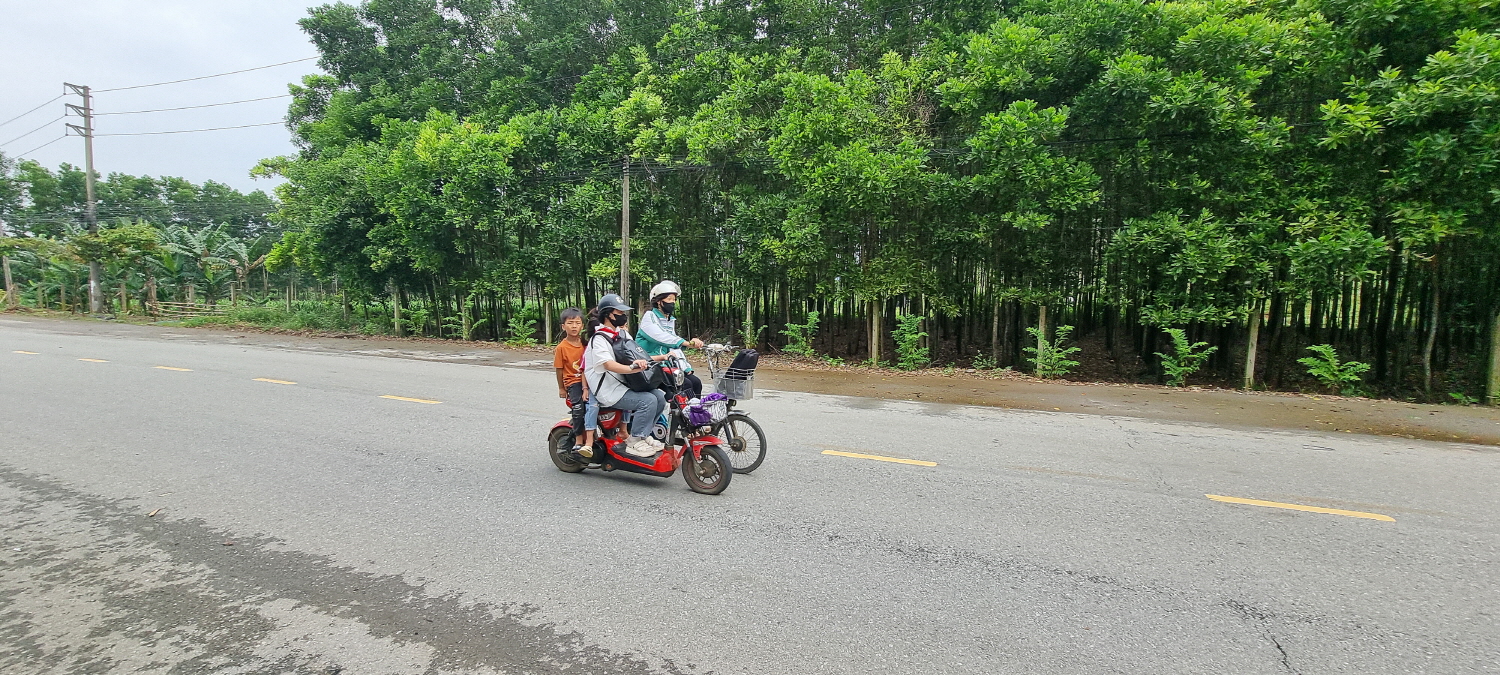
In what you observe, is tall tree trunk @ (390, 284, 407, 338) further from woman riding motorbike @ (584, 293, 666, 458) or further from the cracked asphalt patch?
woman riding motorbike @ (584, 293, 666, 458)

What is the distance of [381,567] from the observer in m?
3.62

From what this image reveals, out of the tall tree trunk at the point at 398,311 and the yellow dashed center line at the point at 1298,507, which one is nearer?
the yellow dashed center line at the point at 1298,507

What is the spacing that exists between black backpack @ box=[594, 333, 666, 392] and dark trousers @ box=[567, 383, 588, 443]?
504mm

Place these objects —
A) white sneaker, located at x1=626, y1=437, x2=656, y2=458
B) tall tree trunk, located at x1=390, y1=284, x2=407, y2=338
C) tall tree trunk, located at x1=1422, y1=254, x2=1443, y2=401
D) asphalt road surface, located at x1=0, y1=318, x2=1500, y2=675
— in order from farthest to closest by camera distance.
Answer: tall tree trunk, located at x1=390, y1=284, x2=407, y2=338, tall tree trunk, located at x1=1422, y1=254, x2=1443, y2=401, white sneaker, located at x1=626, y1=437, x2=656, y2=458, asphalt road surface, located at x1=0, y1=318, x2=1500, y2=675

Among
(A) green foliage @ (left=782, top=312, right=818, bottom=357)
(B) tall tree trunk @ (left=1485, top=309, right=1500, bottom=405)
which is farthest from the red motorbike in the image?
(B) tall tree trunk @ (left=1485, top=309, right=1500, bottom=405)

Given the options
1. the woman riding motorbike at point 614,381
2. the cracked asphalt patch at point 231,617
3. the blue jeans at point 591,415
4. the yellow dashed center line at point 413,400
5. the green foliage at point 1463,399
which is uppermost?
the woman riding motorbike at point 614,381

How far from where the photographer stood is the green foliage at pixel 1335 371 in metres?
10.3

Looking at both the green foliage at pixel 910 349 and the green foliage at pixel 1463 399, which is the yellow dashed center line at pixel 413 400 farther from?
the green foliage at pixel 1463 399

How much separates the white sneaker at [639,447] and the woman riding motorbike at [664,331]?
0.50 meters

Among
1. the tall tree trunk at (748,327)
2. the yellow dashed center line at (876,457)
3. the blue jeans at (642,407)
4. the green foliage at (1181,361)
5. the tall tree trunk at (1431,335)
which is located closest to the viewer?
the blue jeans at (642,407)

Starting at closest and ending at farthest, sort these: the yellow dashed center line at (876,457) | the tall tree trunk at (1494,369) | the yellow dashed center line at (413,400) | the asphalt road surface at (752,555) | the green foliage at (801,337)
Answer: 1. the asphalt road surface at (752,555)
2. the yellow dashed center line at (876,457)
3. the yellow dashed center line at (413,400)
4. the tall tree trunk at (1494,369)
5. the green foliage at (801,337)

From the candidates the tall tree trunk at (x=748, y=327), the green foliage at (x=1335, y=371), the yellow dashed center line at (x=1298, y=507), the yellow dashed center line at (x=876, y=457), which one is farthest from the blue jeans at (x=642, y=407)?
the green foliage at (x=1335, y=371)

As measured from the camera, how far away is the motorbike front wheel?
5.32 m

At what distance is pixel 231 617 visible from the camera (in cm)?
307
